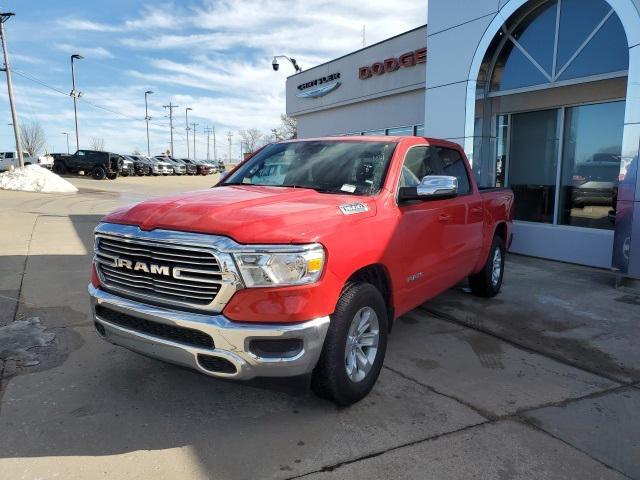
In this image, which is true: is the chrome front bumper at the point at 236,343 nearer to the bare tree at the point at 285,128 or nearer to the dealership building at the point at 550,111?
the dealership building at the point at 550,111

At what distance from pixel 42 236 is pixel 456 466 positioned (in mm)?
10038

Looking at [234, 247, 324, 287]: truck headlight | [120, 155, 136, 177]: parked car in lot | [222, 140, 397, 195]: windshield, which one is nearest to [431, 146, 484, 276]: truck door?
[222, 140, 397, 195]: windshield

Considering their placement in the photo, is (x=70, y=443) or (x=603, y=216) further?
(x=603, y=216)

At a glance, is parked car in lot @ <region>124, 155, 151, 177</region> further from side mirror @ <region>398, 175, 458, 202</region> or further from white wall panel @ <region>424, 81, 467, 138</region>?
side mirror @ <region>398, 175, 458, 202</region>

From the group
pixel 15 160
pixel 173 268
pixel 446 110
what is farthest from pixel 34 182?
pixel 173 268

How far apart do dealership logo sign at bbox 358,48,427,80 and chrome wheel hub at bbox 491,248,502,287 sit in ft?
26.0

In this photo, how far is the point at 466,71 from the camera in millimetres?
9820

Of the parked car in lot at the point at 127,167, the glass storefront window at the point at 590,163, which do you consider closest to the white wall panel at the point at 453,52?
the glass storefront window at the point at 590,163

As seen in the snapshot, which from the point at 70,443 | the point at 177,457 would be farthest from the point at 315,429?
the point at 70,443

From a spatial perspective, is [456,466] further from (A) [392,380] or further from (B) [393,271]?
(B) [393,271]

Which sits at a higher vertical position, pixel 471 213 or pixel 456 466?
pixel 471 213

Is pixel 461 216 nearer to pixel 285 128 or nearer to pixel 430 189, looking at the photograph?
pixel 430 189

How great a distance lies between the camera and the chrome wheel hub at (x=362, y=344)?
3.48 m

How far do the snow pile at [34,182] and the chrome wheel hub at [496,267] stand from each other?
2169cm
